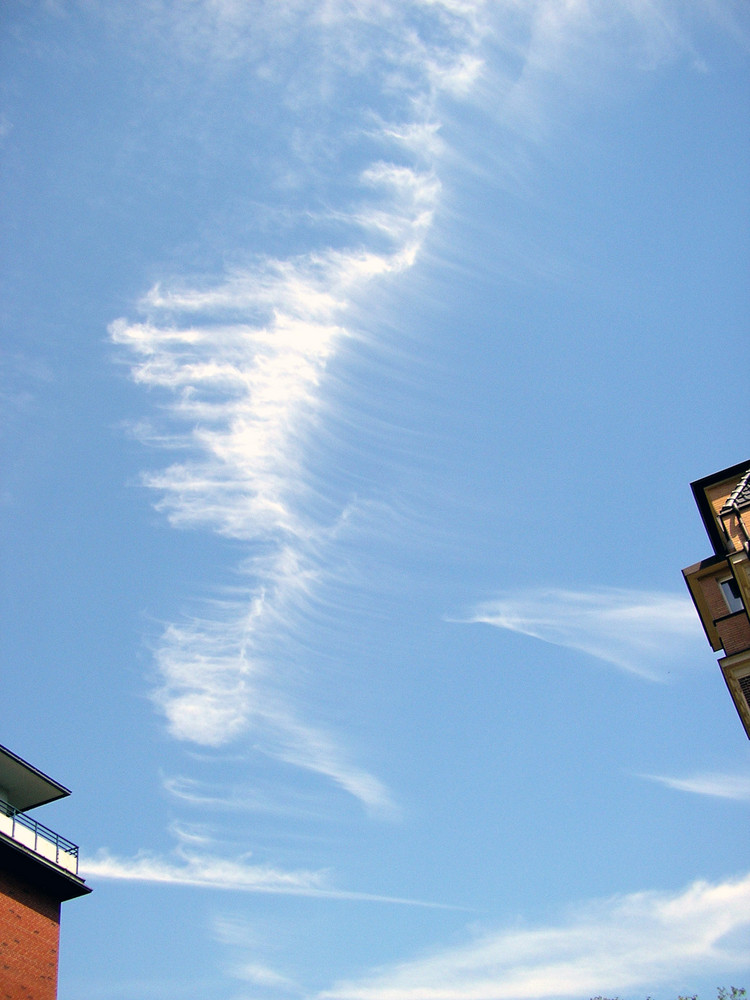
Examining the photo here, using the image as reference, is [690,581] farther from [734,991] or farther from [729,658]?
[734,991]

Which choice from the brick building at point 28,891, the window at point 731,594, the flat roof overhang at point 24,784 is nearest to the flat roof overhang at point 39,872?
the brick building at point 28,891

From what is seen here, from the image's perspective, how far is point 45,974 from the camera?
30875 mm

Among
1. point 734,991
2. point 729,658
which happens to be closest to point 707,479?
point 729,658

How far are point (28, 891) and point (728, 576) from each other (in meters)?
31.4

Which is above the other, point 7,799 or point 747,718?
point 7,799

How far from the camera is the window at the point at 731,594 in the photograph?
30.1 meters

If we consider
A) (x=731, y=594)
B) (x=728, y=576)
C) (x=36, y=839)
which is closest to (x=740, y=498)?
(x=728, y=576)

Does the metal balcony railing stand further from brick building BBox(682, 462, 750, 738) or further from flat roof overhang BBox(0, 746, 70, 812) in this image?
brick building BBox(682, 462, 750, 738)

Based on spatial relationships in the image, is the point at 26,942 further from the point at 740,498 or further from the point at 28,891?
the point at 740,498

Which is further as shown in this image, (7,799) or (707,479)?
(7,799)

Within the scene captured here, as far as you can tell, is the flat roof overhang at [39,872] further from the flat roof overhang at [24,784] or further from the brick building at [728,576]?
the brick building at [728,576]

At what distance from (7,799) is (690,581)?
31.9m

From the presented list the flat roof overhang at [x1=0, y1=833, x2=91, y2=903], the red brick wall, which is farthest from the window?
the red brick wall

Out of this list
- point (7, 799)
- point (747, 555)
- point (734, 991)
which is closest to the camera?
point (747, 555)
